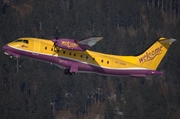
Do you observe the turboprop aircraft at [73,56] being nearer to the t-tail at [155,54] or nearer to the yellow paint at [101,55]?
the yellow paint at [101,55]

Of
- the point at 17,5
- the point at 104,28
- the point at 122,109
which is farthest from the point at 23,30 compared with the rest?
the point at 122,109

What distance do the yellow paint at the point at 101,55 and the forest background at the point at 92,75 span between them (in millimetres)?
25964

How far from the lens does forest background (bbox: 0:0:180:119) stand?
3654 inches

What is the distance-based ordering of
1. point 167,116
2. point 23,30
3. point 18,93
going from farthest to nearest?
point 23,30 → point 18,93 → point 167,116

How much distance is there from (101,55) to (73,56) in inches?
92.7

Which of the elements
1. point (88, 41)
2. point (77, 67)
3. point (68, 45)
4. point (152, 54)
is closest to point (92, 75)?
point (152, 54)

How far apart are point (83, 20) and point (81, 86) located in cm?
2229

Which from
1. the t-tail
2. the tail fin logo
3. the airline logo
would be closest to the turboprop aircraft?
the airline logo

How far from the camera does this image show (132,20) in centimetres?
12812

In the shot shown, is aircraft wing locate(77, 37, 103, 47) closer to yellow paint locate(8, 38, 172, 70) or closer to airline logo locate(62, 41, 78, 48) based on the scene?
airline logo locate(62, 41, 78, 48)

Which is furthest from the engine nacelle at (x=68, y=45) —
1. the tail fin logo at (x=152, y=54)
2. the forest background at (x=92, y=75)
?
the forest background at (x=92, y=75)

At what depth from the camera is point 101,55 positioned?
59.1 m

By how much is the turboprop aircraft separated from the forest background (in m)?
27.5

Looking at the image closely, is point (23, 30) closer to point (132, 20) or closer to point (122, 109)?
point (132, 20)
